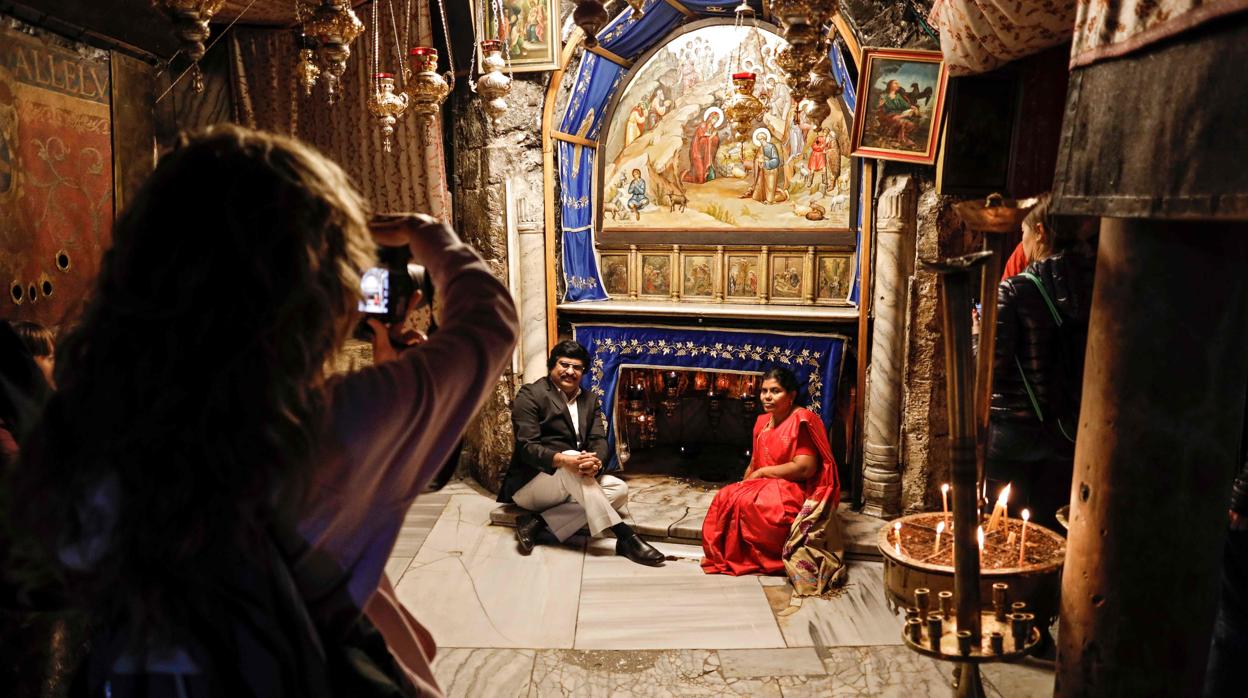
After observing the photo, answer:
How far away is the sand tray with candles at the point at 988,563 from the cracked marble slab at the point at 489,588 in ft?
6.61

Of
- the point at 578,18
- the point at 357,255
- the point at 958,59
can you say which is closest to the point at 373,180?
the point at 578,18

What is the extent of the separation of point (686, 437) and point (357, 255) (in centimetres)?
721

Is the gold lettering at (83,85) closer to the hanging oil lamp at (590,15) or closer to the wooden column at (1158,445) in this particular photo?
the hanging oil lamp at (590,15)

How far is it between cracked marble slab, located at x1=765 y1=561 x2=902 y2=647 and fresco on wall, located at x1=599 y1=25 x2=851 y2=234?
359 cm

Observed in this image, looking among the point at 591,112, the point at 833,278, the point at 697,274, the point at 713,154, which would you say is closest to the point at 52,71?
the point at 591,112

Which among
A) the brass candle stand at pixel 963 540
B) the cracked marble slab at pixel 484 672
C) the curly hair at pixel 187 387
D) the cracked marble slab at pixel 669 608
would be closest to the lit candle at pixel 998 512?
the brass candle stand at pixel 963 540

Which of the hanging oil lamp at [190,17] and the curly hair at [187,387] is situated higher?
the hanging oil lamp at [190,17]

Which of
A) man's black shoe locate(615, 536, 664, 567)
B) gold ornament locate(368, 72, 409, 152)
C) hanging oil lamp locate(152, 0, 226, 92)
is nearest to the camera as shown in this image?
hanging oil lamp locate(152, 0, 226, 92)

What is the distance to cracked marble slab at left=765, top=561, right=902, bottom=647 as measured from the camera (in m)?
4.44

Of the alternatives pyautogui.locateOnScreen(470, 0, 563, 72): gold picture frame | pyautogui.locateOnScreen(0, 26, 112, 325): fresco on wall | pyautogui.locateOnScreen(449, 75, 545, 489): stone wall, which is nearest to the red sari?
pyautogui.locateOnScreen(449, 75, 545, 489): stone wall

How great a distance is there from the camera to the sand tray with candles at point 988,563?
290 cm

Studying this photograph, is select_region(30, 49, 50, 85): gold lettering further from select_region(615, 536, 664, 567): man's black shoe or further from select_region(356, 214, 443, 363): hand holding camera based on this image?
select_region(615, 536, 664, 567): man's black shoe

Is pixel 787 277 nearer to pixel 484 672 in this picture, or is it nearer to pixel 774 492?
pixel 774 492

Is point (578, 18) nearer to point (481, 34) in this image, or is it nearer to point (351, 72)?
point (481, 34)
